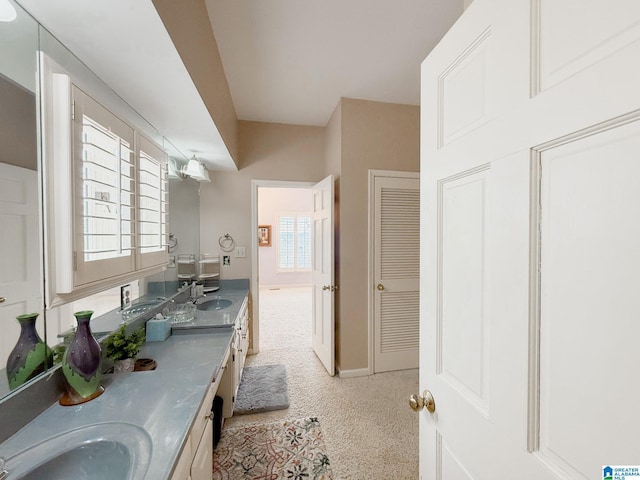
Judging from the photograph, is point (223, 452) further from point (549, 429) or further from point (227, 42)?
point (227, 42)

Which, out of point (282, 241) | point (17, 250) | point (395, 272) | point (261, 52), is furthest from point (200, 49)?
point (282, 241)

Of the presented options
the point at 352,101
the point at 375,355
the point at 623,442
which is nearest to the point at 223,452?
the point at 375,355

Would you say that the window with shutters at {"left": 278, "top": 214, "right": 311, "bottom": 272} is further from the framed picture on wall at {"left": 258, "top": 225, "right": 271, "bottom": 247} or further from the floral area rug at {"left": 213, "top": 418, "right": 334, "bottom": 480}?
the floral area rug at {"left": 213, "top": 418, "right": 334, "bottom": 480}

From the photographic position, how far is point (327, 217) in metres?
2.68

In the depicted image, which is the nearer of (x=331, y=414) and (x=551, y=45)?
(x=551, y=45)

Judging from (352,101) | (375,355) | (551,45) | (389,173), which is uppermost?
(352,101)

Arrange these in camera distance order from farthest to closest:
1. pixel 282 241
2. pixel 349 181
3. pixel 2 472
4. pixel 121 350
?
pixel 282 241 < pixel 349 181 < pixel 121 350 < pixel 2 472

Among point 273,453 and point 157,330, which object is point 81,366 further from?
point 273,453

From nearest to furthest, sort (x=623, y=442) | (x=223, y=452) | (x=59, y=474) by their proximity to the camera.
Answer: (x=623, y=442), (x=59, y=474), (x=223, y=452)

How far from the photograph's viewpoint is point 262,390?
2354 millimetres

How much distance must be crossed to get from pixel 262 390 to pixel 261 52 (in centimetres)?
275

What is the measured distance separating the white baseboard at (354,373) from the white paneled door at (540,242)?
1930mm

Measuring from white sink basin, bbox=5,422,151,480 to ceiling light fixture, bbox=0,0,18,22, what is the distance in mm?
1321

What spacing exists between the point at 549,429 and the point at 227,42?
245cm
